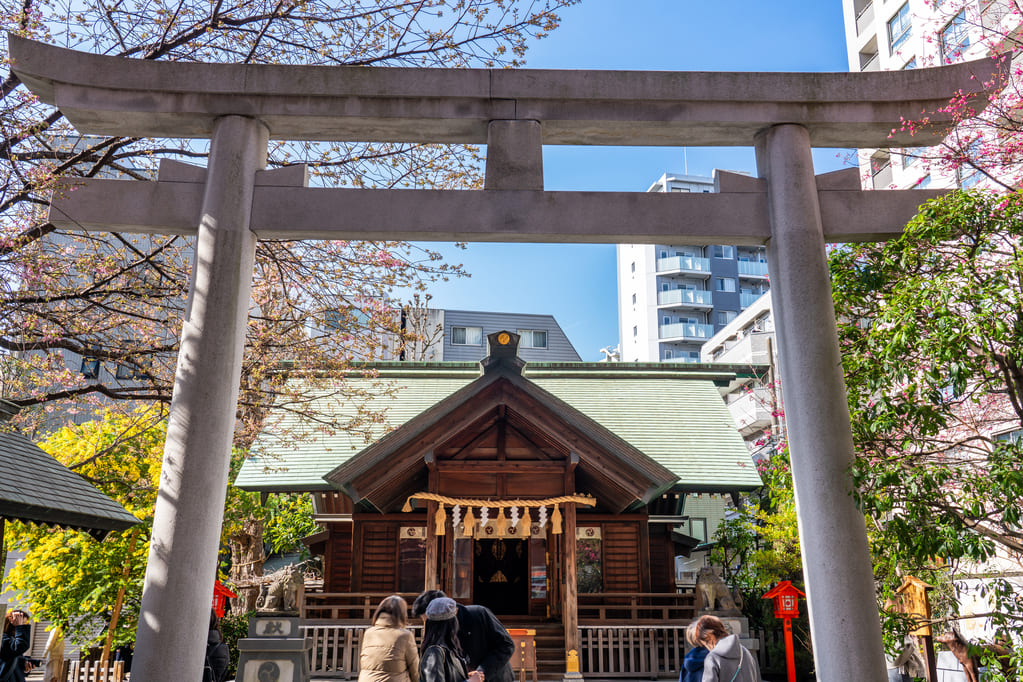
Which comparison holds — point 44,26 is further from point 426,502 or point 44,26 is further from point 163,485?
point 426,502

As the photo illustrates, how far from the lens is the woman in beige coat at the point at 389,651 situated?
5.59m

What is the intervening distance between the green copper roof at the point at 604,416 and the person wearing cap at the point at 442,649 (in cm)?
890

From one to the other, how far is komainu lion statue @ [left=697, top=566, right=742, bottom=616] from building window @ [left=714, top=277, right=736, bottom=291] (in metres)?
45.3

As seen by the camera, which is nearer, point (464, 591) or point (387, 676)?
point (387, 676)

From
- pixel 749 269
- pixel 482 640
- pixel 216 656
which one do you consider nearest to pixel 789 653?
pixel 482 640

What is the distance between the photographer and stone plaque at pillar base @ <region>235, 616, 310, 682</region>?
11781mm

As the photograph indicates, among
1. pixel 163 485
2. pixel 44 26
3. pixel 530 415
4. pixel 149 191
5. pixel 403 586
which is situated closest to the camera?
pixel 163 485

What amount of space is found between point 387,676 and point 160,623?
5.59ft

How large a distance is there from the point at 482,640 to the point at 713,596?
8769 millimetres

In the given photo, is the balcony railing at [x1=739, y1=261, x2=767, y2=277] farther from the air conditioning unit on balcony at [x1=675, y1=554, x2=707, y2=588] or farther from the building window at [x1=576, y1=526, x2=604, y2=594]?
the building window at [x1=576, y1=526, x2=604, y2=594]

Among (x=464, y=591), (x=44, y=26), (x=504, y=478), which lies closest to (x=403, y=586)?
(x=464, y=591)

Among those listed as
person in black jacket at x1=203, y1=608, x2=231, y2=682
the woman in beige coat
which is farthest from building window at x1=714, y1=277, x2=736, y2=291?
the woman in beige coat

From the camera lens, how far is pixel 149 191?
6691 mm

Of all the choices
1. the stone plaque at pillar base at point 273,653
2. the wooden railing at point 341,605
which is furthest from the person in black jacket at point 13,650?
the wooden railing at point 341,605
